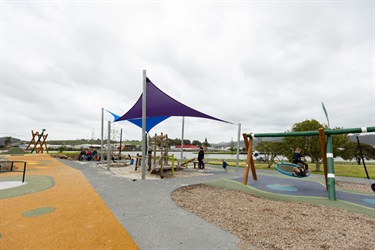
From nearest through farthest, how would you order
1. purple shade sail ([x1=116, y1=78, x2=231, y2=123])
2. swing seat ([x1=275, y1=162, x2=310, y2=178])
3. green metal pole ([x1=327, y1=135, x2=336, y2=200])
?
green metal pole ([x1=327, y1=135, x2=336, y2=200]) → swing seat ([x1=275, y1=162, x2=310, y2=178]) → purple shade sail ([x1=116, y1=78, x2=231, y2=123])

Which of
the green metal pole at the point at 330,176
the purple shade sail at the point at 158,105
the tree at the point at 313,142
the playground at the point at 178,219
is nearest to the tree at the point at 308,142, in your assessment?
the tree at the point at 313,142

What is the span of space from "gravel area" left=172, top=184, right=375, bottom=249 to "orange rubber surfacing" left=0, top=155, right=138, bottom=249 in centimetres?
186

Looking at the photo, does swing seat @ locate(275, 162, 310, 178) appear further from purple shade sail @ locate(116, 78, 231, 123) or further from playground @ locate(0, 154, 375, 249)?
purple shade sail @ locate(116, 78, 231, 123)

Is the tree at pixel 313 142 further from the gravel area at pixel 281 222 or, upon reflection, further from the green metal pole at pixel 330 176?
the gravel area at pixel 281 222

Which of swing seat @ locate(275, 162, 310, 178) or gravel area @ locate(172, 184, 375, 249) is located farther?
swing seat @ locate(275, 162, 310, 178)

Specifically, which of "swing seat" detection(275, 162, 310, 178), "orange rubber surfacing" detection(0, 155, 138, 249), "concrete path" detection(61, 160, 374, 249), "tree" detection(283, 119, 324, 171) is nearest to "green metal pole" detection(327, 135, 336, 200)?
"concrete path" detection(61, 160, 374, 249)

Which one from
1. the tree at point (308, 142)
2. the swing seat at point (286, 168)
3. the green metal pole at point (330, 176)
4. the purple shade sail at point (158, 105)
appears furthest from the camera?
the tree at point (308, 142)

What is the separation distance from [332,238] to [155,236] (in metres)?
2.99

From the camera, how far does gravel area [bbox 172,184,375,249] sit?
306 centimetres

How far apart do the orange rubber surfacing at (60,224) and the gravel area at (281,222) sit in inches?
73.2

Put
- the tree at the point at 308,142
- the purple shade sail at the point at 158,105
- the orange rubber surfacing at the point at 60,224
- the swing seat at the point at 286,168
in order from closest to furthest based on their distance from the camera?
the orange rubber surfacing at the point at 60,224 → the swing seat at the point at 286,168 → the purple shade sail at the point at 158,105 → the tree at the point at 308,142

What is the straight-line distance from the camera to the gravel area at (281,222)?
3061 mm

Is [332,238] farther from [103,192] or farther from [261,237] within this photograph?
[103,192]

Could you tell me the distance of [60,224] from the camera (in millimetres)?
3646
